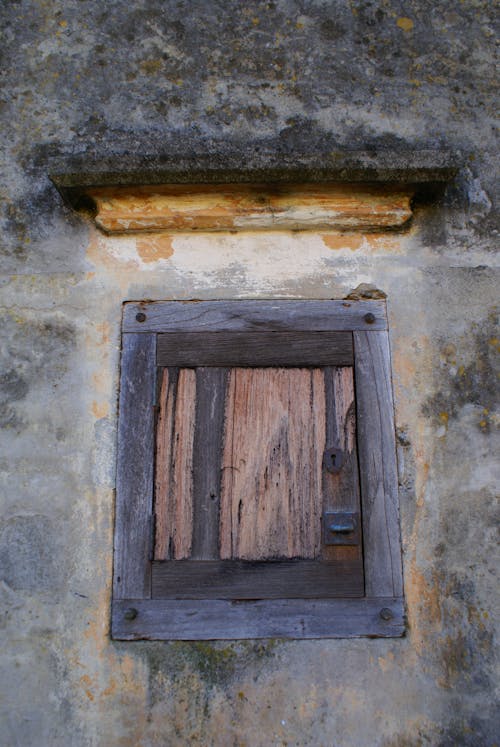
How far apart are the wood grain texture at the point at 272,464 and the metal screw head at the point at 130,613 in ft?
1.41

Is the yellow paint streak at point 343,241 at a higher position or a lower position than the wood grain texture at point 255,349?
higher

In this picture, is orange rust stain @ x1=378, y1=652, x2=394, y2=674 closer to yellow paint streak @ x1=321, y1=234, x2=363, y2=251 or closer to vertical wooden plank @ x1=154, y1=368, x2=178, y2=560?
vertical wooden plank @ x1=154, y1=368, x2=178, y2=560

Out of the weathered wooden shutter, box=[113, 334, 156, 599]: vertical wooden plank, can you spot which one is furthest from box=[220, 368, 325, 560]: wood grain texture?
box=[113, 334, 156, 599]: vertical wooden plank

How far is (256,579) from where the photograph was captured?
2777mm

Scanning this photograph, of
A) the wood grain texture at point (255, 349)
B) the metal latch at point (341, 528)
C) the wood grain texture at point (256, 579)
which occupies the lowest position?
the wood grain texture at point (256, 579)

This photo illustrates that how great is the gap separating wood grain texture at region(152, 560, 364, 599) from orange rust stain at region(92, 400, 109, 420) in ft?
2.19

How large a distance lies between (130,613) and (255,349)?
47.7 inches

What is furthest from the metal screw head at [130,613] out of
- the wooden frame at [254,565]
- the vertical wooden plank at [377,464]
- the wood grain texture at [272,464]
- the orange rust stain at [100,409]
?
the vertical wooden plank at [377,464]

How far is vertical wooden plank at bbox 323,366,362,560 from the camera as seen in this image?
2.80m

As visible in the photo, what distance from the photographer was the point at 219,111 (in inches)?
123


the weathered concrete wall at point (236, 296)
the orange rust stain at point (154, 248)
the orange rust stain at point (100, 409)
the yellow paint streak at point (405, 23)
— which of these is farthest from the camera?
the yellow paint streak at point (405, 23)

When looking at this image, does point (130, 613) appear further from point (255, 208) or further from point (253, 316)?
point (255, 208)

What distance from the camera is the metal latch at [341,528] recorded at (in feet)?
9.16

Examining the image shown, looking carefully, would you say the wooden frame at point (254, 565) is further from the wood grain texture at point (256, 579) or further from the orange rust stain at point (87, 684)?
the orange rust stain at point (87, 684)
